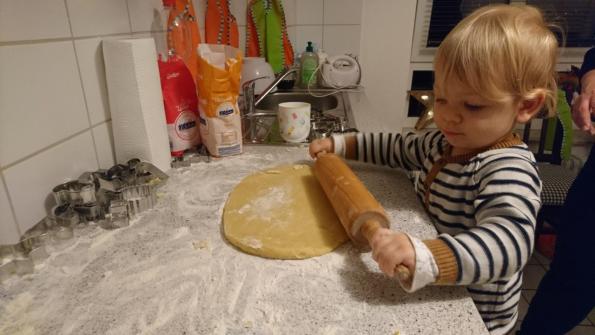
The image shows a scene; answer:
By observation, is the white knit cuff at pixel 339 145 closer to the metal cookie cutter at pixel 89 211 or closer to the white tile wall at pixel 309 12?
the metal cookie cutter at pixel 89 211

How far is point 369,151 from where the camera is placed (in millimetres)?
864

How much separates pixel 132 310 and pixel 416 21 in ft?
6.96

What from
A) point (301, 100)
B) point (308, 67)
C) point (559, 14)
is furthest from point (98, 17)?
point (559, 14)

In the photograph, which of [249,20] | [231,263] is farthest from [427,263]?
[249,20]

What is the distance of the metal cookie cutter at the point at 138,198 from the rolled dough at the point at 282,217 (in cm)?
15

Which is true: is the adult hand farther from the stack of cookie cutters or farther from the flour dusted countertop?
the stack of cookie cutters

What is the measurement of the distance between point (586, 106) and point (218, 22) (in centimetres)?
131

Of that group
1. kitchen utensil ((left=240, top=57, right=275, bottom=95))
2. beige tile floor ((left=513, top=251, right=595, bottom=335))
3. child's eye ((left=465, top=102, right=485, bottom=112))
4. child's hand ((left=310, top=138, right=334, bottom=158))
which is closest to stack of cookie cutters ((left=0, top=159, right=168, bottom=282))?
child's hand ((left=310, top=138, right=334, bottom=158))

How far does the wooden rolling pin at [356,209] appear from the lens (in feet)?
1.74

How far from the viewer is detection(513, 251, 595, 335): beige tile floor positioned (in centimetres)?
142

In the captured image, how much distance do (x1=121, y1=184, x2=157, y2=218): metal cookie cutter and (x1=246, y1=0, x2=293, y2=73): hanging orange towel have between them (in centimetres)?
124

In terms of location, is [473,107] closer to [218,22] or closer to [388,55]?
[218,22]

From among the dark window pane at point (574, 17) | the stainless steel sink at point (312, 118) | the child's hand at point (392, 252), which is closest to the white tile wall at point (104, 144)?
the stainless steel sink at point (312, 118)

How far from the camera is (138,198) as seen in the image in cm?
67
